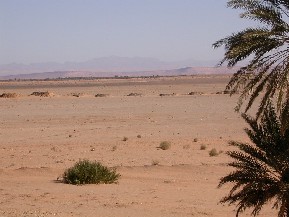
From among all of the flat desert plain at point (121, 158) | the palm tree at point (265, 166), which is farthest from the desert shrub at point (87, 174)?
the palm tree at point (265, 166)

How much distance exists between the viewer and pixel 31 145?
96.8 ft

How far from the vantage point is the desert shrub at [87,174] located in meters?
18.7

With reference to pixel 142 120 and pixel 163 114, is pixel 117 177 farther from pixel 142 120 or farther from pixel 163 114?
pixel 163 114

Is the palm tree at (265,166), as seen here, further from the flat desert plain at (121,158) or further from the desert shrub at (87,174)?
the desert shrub at (87,174)

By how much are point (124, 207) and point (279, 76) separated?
6354 mm

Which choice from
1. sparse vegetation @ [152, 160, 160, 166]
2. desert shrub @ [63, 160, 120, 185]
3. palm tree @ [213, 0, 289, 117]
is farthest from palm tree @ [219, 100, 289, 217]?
sparse vegetation @ [152, 160, 160, 166]

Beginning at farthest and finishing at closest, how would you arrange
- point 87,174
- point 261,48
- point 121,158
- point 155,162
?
point 121,158
point 155,162
point 87,174
point 261,48

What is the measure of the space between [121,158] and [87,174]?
21.0 ft

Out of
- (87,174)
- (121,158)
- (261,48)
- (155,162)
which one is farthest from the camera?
(121,158)

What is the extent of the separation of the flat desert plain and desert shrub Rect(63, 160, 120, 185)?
375 mm

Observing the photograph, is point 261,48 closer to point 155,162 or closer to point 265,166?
point 265,166

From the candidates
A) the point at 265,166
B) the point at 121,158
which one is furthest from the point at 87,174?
the point at 265,166

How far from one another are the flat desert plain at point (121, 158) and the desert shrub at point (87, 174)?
1.23 ft

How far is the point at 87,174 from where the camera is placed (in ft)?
61.7
